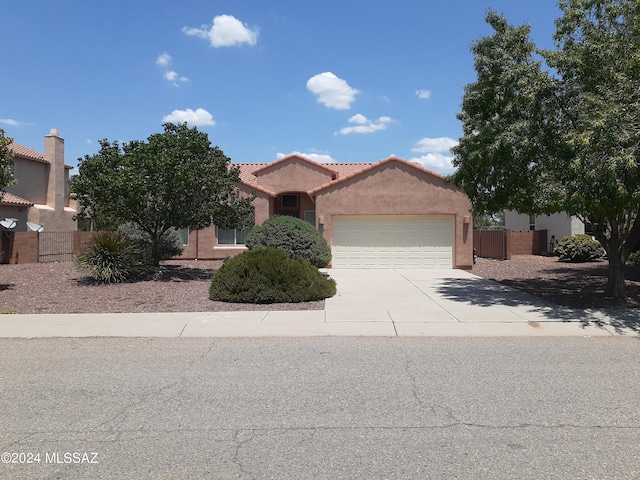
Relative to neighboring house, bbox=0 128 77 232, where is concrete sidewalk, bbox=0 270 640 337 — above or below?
below

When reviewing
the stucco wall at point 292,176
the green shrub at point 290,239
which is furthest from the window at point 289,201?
the green shrub at point 290,239

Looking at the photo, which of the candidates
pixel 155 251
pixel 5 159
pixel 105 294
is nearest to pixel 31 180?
pixel 155 251

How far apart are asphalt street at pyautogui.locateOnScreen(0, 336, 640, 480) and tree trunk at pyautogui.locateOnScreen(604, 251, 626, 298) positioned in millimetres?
5625

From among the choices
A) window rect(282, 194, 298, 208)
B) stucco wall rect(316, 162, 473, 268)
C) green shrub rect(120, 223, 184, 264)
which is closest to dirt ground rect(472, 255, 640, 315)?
stucco wall rect(316, 162, 473, 268)

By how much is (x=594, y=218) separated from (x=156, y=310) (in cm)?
1066

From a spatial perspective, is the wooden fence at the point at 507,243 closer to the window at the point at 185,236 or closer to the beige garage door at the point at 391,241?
the beige garage door at the point at 391,241

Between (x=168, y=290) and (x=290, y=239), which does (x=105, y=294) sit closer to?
(x=168, y=290)

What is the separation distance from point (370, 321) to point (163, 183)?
8.36 m

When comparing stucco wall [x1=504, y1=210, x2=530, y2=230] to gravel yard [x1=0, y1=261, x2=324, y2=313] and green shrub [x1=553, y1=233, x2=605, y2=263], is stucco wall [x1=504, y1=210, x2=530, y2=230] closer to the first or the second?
green shrub [x1=553, y1=233, x2=605, y2=263]

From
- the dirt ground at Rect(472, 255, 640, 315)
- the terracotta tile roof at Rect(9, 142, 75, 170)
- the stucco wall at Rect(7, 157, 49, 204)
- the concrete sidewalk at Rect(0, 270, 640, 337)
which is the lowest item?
the concrete sidewalk at Rect(0, 270, 640, 337)

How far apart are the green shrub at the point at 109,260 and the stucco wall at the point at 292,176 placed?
11.6 metres

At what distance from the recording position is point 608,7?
36.9 feet

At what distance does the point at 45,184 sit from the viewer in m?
31.5

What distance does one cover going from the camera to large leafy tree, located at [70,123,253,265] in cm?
1515
